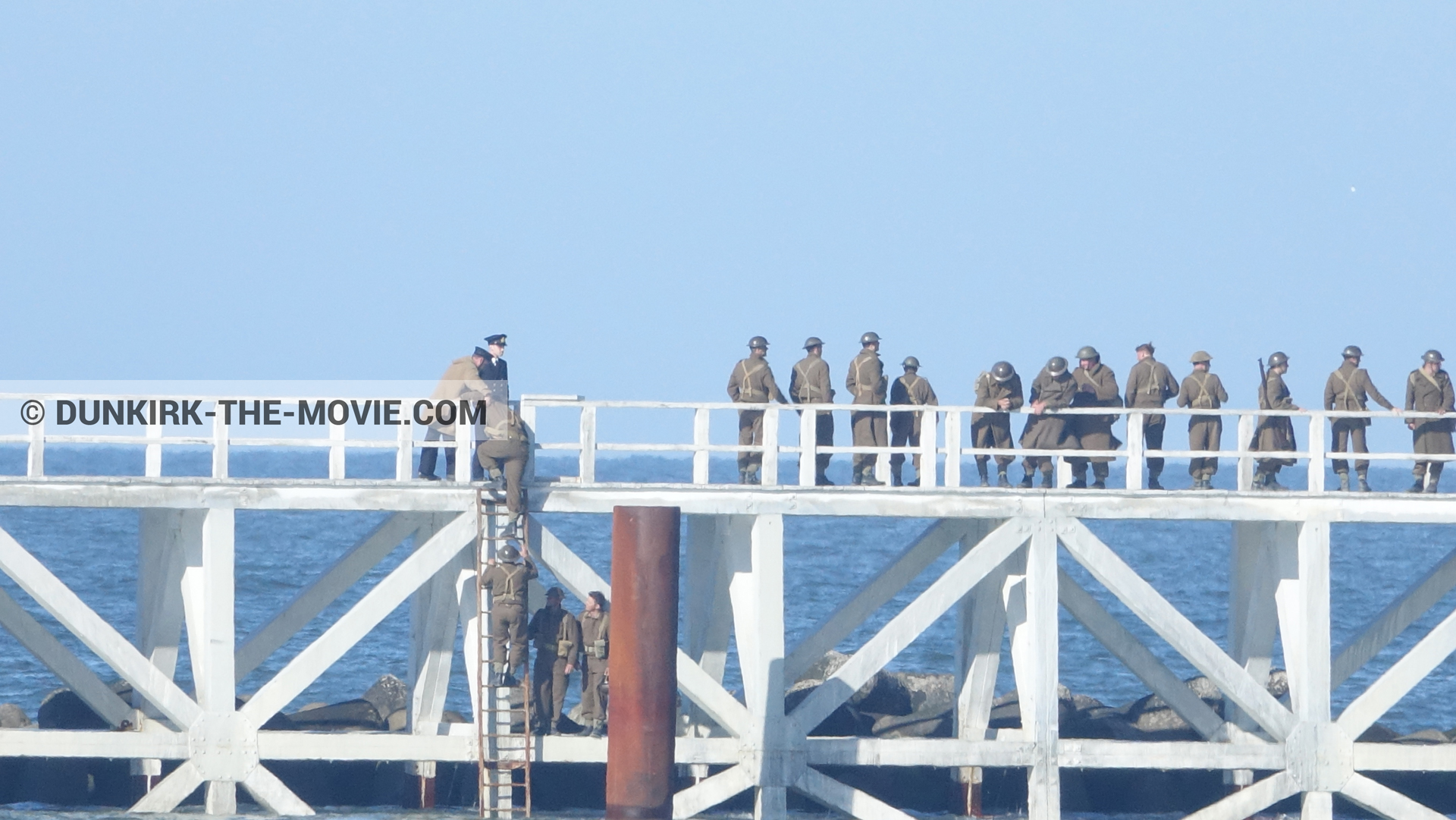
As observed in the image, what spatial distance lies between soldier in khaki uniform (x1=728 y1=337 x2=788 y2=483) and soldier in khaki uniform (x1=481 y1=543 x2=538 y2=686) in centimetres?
283

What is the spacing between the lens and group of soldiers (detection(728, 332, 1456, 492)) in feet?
68.1

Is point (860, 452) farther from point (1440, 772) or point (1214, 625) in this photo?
point (1214, 625)

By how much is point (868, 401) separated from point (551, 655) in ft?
14.6

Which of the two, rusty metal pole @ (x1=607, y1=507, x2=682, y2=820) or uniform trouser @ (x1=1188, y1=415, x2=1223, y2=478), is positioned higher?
uniform trouser @ (x1=1188, y1=415, x2=1223, y2=478)

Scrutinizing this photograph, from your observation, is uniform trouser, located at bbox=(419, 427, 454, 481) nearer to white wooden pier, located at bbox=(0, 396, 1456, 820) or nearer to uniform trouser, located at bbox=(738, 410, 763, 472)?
white wooden pier, located at bbox=(0, 396, 1456, 820)

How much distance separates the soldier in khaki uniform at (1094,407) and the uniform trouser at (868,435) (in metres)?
2.05

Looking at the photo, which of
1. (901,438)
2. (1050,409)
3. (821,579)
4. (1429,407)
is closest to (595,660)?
(901,438)

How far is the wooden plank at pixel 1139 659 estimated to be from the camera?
21.2m

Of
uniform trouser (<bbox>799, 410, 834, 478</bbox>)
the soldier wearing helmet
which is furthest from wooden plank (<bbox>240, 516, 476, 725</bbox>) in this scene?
the soldier wearing helmet

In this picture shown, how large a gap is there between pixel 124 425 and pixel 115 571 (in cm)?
3248

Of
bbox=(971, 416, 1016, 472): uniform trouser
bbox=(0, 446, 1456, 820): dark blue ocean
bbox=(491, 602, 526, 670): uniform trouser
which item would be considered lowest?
bbox=(0, 446, 1456, 820): dark blue ocean

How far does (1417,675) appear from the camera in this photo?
20641 millimetres

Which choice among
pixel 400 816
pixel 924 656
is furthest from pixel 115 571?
pixel 400 816
